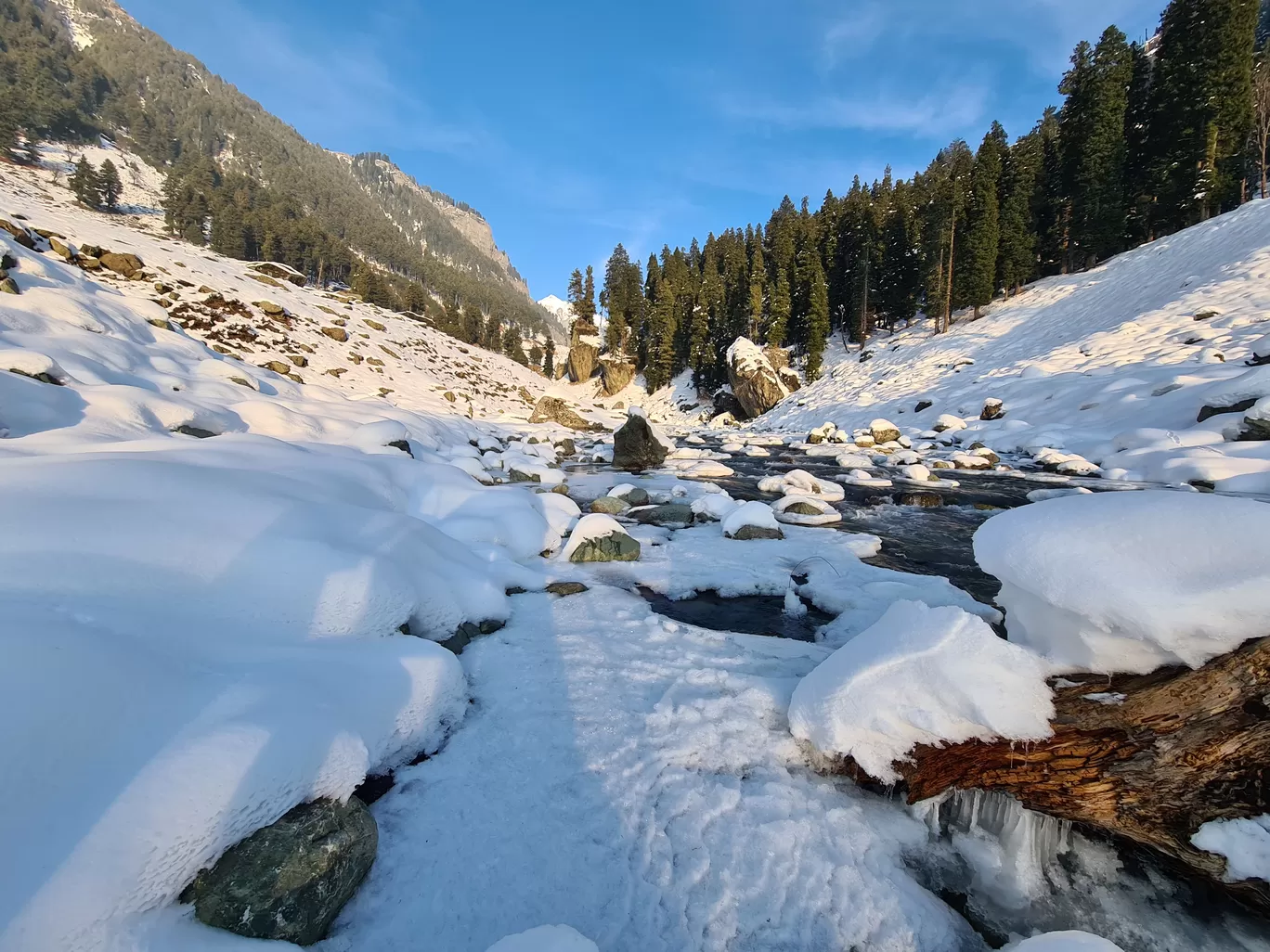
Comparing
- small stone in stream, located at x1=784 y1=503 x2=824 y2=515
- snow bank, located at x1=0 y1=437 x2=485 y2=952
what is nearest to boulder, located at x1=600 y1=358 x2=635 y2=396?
small stone in stream, located at x1=784 y1=503 x2=824 y2=515

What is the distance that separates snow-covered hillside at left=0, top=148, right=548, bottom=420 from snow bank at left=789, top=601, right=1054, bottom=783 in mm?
19269

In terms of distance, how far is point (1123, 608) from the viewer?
2.52 meters

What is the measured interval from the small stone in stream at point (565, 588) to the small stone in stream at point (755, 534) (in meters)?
3.36

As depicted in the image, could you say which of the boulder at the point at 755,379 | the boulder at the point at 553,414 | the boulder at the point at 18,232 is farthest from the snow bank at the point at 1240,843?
the boulder at the point at 755,379

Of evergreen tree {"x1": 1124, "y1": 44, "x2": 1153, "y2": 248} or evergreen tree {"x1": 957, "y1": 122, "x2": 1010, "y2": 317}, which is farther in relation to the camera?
evergreen tree {"x1": 957, "y1": 122, "x2": 1010, "y2": 317}

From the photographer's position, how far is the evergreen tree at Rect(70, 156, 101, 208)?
58000 millimetres

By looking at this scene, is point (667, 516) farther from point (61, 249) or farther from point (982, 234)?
point (982, 234)

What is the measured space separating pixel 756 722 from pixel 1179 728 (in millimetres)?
2249

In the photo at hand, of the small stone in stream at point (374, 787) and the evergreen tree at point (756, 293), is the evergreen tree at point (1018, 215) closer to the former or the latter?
the evergreen tree at point (756, 293)

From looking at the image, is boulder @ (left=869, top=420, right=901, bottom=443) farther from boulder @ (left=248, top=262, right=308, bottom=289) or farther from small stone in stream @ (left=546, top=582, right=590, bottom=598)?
boulder @ (left=248, top=262, right=308, bottom=289)

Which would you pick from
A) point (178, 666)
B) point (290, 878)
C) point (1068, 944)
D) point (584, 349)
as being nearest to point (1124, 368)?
point (1068, 944)

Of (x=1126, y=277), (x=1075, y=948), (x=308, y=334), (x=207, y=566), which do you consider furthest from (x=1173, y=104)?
(x=308, y=334)

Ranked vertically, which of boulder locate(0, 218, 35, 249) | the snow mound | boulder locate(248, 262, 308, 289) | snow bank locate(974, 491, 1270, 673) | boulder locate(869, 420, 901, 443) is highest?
boulder locate(248, 262, 308, 289)

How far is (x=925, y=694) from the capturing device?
290 cm
